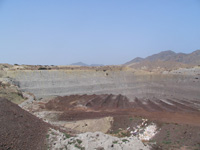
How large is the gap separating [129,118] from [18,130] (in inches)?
479

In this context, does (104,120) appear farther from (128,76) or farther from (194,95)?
(128,76)

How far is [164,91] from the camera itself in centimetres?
3603

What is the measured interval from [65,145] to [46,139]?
3.95ft

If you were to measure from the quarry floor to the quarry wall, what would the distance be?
2.81 meters

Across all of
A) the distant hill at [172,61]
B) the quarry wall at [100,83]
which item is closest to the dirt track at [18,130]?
the quarry wall at [100,83]

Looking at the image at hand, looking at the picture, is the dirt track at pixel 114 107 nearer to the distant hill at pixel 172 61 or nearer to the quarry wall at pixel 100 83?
the quarry wall at pixel 100 83

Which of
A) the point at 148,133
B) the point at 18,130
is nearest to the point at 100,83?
the point at 148,133

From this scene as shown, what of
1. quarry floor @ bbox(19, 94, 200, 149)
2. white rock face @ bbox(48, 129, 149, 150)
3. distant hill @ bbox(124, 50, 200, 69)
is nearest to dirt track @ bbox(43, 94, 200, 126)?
quarry floor @ bbox(19, 94, 200, 149)

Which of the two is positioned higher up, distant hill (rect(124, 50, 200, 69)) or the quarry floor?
distant hill (rect(124, 50, 200, 69))

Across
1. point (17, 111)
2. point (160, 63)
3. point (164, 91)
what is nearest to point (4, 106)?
point (17, 111)

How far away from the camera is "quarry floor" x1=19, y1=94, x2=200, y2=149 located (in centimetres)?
1400

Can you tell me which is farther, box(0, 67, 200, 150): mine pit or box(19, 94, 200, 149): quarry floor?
box(19, 94, 200, 149): quarry floor

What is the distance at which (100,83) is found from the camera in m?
39.3

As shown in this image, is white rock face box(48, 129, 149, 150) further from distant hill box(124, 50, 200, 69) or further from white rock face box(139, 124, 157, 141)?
distant hill box(124, 50, 200, 69)
